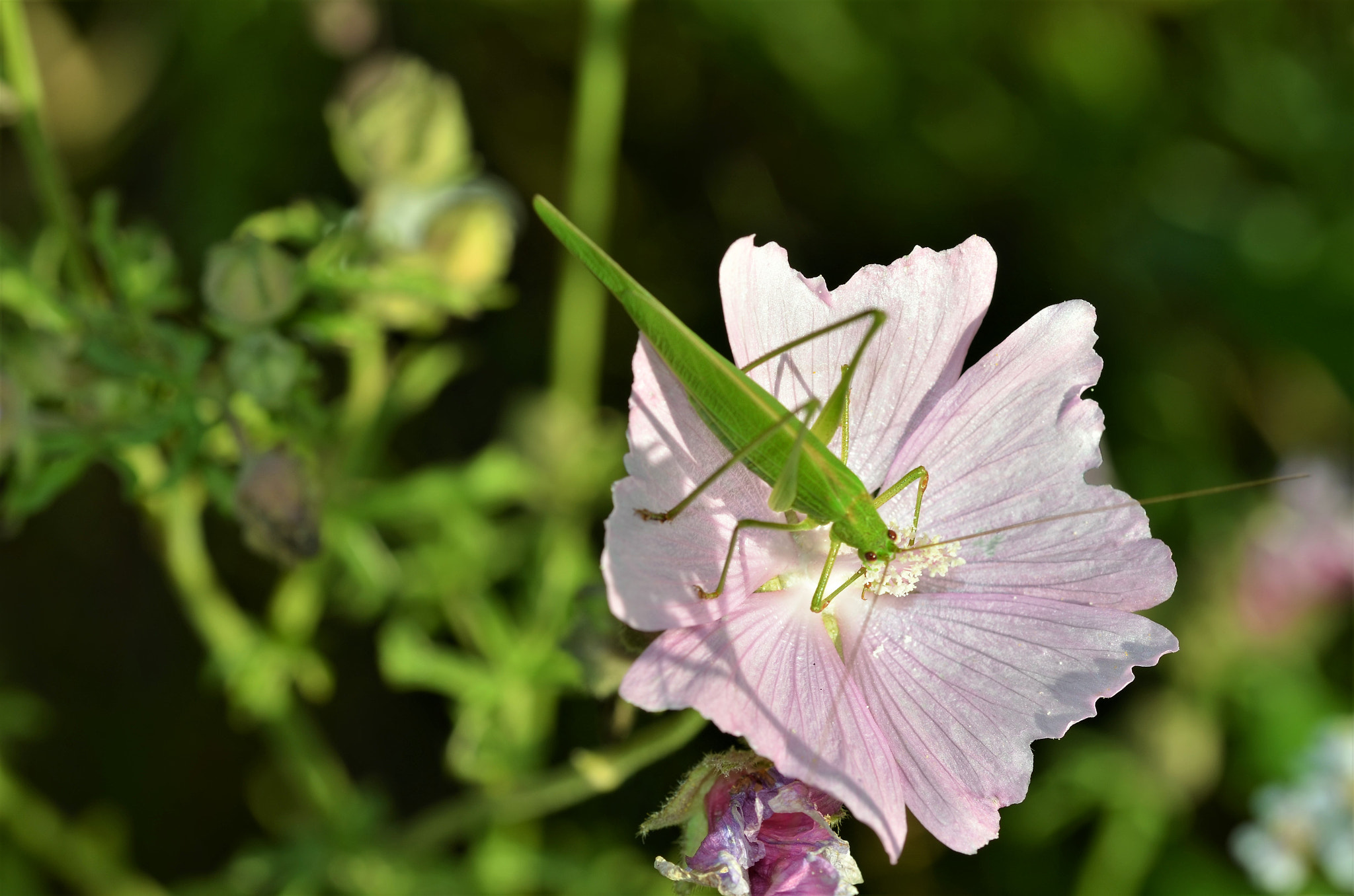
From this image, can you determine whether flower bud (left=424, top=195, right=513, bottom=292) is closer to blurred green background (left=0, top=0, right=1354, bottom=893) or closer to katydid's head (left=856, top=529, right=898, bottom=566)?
blurred green background (left=0, top=0, right=1354, bottom=893)

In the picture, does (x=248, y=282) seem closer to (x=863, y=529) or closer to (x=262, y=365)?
(x=262, y=365)

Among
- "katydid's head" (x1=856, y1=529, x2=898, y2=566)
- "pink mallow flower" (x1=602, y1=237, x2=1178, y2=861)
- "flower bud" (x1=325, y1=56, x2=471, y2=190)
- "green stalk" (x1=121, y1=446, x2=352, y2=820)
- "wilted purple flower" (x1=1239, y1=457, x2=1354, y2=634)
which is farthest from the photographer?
"wilted purple flower" (x1=1239, y1=457, x2=1354, y2=634)

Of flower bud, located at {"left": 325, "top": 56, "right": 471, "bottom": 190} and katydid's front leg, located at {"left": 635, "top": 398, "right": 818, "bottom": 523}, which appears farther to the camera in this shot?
flower bud, located at {"left": 325, "top": 56, "right": 471, "bottom": 190}

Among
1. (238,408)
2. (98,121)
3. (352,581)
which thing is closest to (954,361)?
(238,408)

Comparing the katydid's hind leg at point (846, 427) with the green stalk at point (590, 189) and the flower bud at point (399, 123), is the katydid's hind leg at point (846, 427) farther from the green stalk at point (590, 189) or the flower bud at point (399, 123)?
the green stalk at point (590, 189)

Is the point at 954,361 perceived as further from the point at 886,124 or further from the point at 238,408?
the point at 886,124

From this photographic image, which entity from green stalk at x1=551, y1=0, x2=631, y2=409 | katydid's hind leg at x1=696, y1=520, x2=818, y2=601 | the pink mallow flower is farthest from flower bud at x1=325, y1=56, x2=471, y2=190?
katydid's hind leg at x1=696, y1=520, x2=818, y2=601

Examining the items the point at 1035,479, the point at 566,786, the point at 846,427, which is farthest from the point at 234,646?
the point at 1035,479
